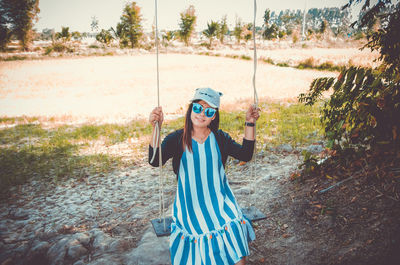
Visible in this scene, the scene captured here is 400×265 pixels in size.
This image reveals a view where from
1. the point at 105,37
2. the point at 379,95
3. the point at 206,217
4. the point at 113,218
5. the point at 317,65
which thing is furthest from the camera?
the point at 105,37

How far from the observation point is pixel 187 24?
146 feet

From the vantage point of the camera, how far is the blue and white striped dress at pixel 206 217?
2.04m

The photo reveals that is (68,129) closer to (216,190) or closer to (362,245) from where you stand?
(216,190)

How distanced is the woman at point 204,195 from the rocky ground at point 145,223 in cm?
78

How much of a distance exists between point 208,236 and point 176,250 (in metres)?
0.28

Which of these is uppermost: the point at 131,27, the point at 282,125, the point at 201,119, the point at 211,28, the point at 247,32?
the point at 211,28

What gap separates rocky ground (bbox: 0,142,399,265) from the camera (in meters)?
2.51

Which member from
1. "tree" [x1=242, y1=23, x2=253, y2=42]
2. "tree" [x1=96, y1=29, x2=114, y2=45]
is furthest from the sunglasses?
"tree" [x1=242, y1=23, x2=253, y2=42]

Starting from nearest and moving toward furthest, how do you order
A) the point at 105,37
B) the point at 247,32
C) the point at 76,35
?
the point at 105,37 < the point at 247,32 < the point at 76,35

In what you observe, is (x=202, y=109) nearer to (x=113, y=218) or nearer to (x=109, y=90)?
(x=113, y=218)

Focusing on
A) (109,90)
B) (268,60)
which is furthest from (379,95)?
(268,60)

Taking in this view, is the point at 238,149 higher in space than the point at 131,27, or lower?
lower

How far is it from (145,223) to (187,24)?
148ft

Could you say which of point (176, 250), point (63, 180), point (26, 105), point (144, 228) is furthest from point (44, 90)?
point (176, 250)
